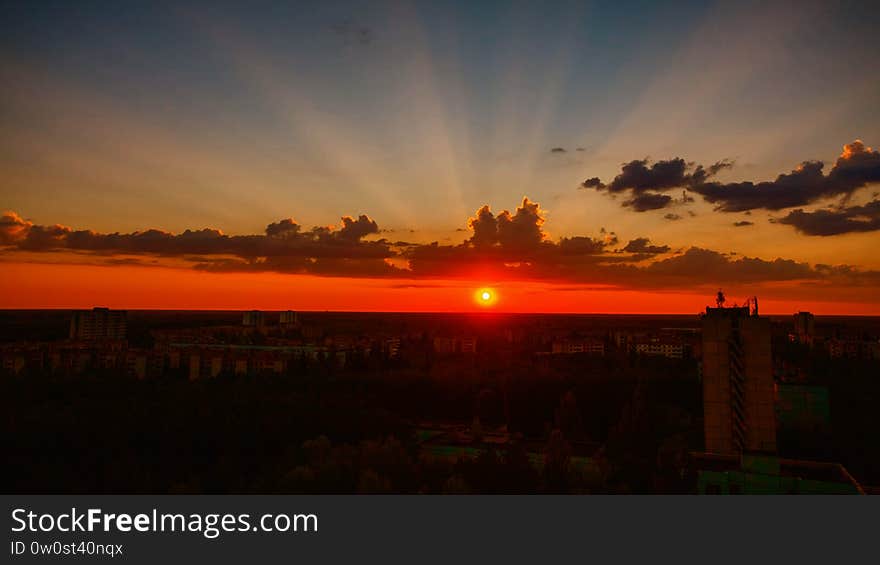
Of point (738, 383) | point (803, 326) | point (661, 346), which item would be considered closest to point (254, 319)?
point (661, 346)

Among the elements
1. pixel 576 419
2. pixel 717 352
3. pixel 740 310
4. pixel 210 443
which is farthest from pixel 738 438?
pixel 210 443

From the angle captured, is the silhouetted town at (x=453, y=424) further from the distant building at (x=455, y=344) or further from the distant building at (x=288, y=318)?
the distant building at (x=288, y=318)

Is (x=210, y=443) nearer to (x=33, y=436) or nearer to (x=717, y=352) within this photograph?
(x=33, y=436)

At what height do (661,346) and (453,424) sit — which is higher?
(661,346)

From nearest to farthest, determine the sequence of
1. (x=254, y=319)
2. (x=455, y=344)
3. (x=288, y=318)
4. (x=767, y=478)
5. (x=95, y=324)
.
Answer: (x=767, y=478) < (x=455, y=344) < (x=95, y=324) < (x=254, y=319) < (x=288, y=318)

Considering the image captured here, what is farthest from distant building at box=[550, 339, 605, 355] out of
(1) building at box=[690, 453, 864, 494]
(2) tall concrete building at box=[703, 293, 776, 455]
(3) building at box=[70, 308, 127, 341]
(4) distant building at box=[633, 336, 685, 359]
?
(3) building at box=[70, 308, 127, 341]

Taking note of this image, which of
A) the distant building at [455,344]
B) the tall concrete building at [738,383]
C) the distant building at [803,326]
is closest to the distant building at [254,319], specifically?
the distant building at [455,344]

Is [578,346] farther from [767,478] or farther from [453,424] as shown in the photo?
[767,478]

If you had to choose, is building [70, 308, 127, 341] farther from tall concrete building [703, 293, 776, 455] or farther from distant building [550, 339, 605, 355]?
tall concrete building [703, 293, 776, 455]
